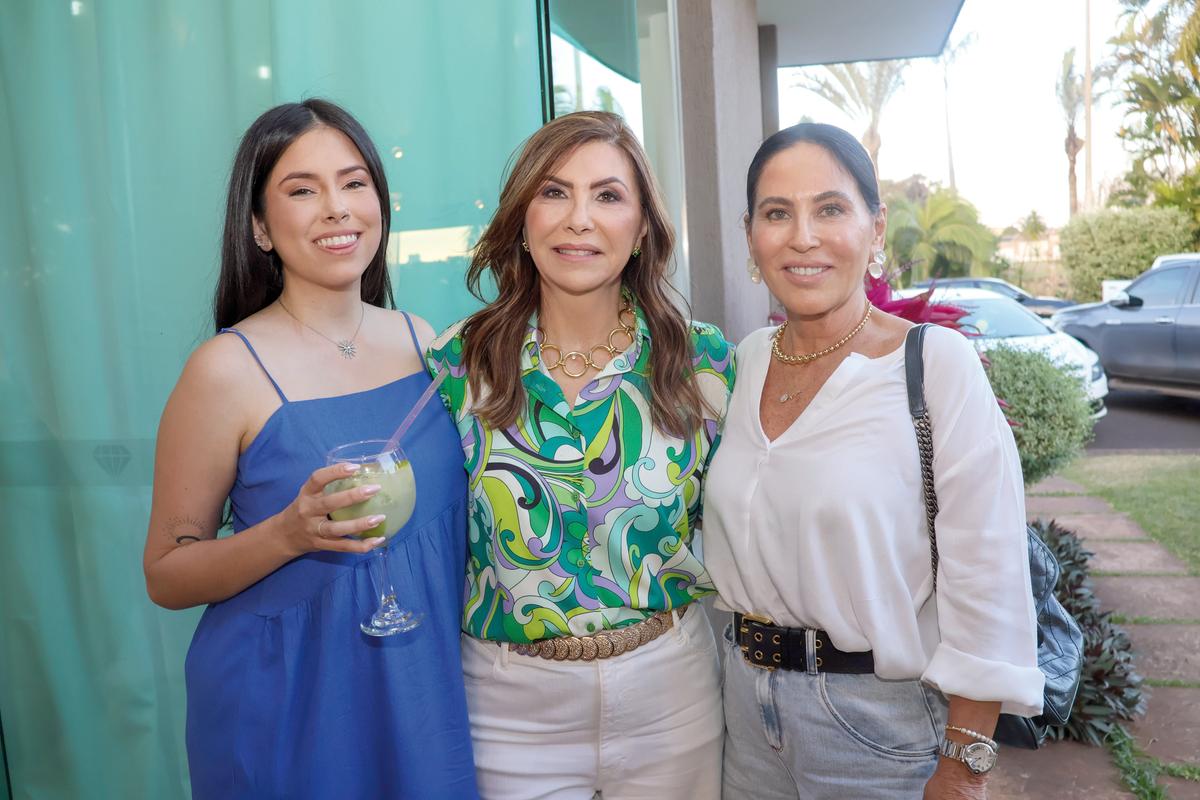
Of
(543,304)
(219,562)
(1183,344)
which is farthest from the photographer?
(1183,344)

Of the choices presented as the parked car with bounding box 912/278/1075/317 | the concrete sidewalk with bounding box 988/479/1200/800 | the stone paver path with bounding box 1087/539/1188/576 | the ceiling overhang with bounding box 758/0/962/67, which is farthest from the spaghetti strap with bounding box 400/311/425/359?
the parked car with bounding box 912/278/1075/317

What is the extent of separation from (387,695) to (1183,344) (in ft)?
38.7

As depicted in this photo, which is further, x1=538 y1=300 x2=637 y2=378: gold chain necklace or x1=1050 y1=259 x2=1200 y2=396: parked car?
x1=1050 y1=259 x2=1200 y2=396: parked car

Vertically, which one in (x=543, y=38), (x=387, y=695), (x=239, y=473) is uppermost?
(x=543, y=38)

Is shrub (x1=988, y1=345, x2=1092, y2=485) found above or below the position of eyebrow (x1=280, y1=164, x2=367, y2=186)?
below

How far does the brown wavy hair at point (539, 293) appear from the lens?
6.11 ft

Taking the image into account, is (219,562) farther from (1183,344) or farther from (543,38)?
(1183,344)

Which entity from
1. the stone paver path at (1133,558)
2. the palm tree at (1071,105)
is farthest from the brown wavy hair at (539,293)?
the palm tree at (1071,105)

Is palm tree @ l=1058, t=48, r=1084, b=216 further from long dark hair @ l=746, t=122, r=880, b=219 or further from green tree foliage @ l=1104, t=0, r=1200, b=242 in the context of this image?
long dark hair @ l=746, t=122, r=880, b=219

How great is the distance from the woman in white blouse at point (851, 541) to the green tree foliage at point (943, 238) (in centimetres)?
2635

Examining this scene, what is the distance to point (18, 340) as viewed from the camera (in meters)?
2.60

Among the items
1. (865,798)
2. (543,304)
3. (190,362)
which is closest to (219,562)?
(190,362)

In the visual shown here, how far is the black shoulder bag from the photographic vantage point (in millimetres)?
1588

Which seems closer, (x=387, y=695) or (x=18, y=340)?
(x=387, y=695)
